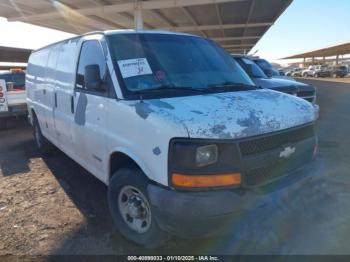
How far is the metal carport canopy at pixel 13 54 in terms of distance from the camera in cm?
2129

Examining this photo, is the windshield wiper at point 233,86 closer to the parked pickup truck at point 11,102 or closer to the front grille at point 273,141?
the front grille at point 273,141

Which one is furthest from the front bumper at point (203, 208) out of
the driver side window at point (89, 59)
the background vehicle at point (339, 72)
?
the background vehicle at point (339, 72)

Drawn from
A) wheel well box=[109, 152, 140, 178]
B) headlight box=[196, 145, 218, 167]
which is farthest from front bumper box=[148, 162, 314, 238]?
wheel well box=[109, 152, 140, 178]

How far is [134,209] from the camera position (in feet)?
11.1

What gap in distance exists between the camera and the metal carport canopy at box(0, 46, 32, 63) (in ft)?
69.9

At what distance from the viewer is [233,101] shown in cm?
323

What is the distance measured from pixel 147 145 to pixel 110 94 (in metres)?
0.90

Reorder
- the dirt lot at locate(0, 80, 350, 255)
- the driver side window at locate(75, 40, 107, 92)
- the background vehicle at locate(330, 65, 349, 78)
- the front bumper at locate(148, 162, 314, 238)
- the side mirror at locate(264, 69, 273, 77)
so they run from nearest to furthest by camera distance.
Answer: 1. the front bumper at locate(148, 162, 314, 238)
2. the dirt lot at locate(0, 80, 350, 255)
3. the driver side window at locate(75, 40, 107, 92)
4. the side mirror at locate(264, 69, 273, 77)
5. the background vehicle at locate(330, 65, 349, 78)

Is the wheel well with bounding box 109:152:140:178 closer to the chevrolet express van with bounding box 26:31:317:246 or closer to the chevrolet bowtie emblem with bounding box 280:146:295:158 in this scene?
the chevrolet express van with bounding box 26:31:317:246

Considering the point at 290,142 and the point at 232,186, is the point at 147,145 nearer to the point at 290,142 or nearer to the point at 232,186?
the point at 232,186

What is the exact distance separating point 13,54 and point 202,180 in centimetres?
2332

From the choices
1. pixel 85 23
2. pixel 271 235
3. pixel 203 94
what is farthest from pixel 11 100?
pixel 85 23

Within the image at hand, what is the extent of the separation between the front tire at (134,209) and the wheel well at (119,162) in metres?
0.10

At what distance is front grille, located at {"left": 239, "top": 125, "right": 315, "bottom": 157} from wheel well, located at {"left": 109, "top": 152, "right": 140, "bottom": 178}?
3.77ft
